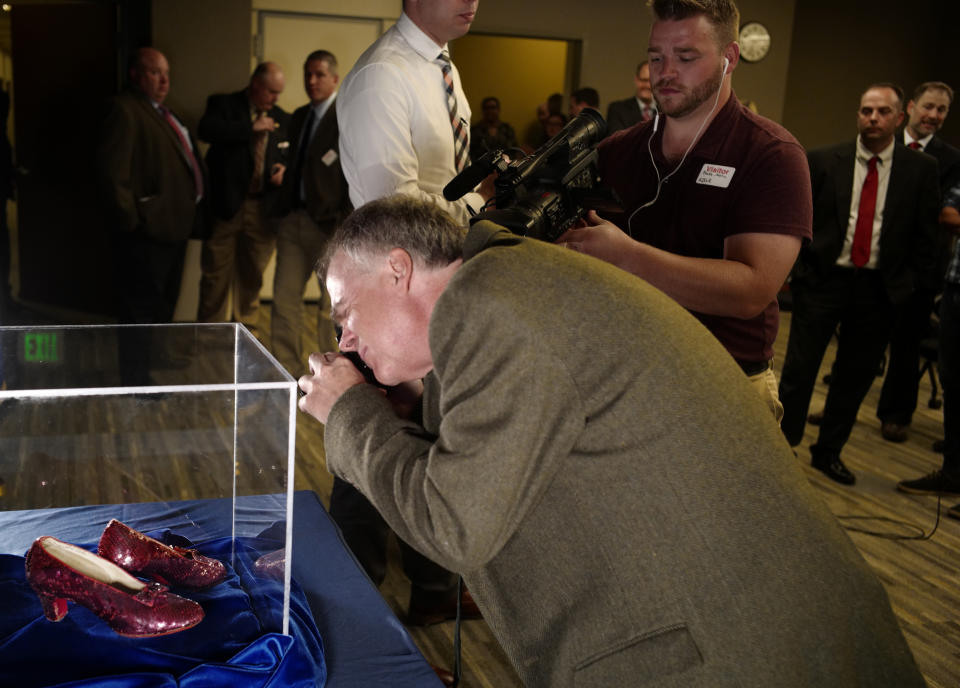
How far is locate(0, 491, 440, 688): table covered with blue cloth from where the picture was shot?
1120 millimetres

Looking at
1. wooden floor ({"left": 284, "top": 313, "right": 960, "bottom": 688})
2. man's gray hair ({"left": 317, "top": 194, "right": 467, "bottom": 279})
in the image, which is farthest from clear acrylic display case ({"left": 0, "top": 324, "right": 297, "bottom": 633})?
wooden floor ({"left": 284, "top": 313, "right": 960, "bottom": 688})

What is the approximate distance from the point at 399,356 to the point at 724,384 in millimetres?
410

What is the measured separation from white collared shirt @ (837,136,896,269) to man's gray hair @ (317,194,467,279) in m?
3.10

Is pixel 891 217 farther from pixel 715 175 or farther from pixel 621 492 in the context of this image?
pixel 621 492

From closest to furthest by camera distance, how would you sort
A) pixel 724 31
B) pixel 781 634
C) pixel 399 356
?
pixel 781 634 < pixel 399 356 < pixel 724 31

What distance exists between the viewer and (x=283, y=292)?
4406mm

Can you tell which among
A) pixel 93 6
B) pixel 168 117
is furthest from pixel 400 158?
pixel 93 6

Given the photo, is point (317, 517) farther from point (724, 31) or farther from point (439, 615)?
point (724, 31)

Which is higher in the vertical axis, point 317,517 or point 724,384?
point 724,384

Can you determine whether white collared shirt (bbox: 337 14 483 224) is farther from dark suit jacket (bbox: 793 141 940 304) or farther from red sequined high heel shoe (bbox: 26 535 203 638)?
dark suit jacket (bbox: 793 141 940 304)

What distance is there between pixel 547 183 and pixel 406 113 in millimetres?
790

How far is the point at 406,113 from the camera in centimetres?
214

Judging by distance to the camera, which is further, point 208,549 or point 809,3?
point 809,3

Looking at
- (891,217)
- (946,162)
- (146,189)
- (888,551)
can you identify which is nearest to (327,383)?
(888,551)
